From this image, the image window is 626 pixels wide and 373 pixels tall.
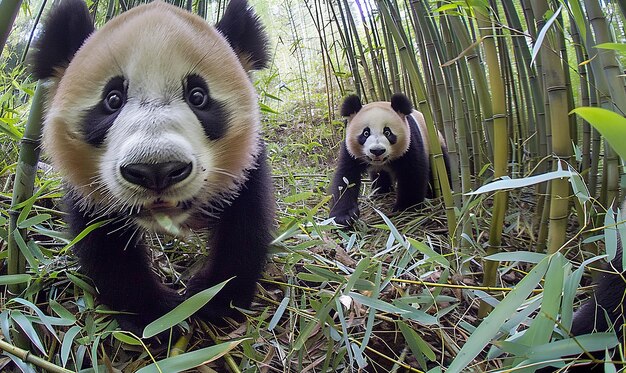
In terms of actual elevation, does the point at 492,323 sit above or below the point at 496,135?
below

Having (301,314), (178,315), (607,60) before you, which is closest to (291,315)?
(301,314)

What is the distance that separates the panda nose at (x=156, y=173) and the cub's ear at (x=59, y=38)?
1.64 ft

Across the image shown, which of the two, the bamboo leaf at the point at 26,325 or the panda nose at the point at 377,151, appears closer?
the bamboo leaf at the point at 26,325

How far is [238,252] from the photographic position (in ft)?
4.59

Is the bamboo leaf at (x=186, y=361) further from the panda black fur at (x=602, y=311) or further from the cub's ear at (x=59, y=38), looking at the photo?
the cub's ear at (x=59, y=38)

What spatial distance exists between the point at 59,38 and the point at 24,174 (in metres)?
0.37

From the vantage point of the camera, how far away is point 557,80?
4.26 feet

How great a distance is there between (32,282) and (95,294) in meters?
0.17

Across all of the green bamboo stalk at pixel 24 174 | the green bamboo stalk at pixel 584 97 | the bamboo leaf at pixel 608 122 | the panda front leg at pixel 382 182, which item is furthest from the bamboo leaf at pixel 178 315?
the panda front leg at pixel 382 182

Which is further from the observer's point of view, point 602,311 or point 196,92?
point 196,92

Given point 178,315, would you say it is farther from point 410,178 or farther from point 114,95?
point 410,178

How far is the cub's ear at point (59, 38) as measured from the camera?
53.4 inches

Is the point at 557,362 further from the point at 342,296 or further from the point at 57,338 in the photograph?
the point at 57,338

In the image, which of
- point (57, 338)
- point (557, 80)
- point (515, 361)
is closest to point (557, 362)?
point (515, 361)
